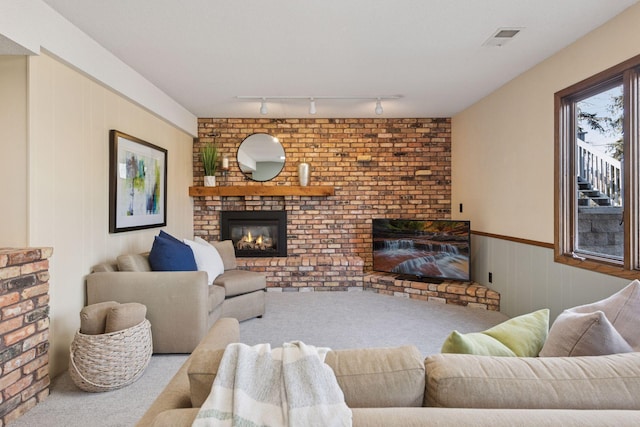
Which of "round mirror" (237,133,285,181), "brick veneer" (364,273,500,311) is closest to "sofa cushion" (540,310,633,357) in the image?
"brick veneer" (364,273,500,311)

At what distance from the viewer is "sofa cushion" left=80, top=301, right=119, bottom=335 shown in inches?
93.0

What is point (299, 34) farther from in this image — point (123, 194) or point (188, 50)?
point (123, 194)

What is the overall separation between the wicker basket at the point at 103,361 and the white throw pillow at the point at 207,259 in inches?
47.9

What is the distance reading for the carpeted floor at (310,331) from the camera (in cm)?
207

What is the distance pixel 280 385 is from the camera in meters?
0.88

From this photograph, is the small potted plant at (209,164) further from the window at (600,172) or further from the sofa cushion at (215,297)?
the window at (600,172)

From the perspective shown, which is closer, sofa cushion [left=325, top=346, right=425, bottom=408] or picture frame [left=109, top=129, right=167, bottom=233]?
sofa cushion [left=325, top=346, right=425, bottom=408]

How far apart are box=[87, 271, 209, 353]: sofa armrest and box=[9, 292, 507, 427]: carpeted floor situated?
14cm

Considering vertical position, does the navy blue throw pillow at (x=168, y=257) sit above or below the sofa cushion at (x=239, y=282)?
above

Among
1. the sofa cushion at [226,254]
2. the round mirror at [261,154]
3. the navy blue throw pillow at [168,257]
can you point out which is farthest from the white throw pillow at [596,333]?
the round mirror at [261,154]

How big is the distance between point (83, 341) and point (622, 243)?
3.52 m

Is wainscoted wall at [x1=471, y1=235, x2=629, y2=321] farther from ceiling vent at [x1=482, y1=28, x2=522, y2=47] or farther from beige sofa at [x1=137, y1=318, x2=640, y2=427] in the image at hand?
beige sofa at [x1=137, y1=318, x2=640, y2=427]

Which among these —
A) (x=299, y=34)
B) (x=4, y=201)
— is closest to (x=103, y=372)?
(x=4, y=201)

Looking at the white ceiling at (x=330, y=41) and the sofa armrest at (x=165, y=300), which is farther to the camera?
the sofa armrest at (x=165, y=300)
